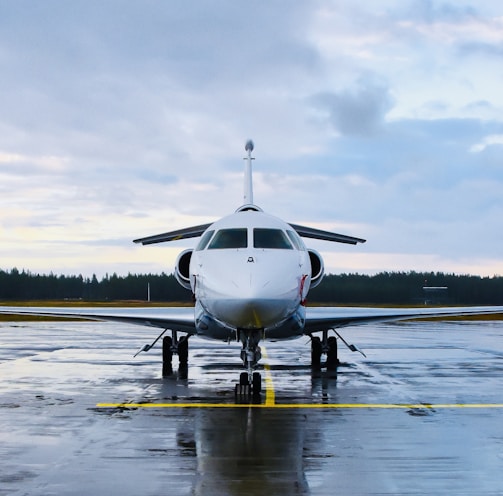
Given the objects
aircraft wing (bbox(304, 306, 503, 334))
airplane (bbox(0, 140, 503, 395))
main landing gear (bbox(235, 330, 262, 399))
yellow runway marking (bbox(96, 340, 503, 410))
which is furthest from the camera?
aircraft wing (bbox(304, 306, 503, 334))

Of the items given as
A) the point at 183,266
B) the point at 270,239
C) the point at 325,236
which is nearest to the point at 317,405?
the point at 270,239

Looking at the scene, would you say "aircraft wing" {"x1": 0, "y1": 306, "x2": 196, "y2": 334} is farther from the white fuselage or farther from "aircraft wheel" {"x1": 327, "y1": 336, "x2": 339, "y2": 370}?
"aircraft wheel" {"x1": 327, "y1": 336, "x2": 339, "y2": 370}

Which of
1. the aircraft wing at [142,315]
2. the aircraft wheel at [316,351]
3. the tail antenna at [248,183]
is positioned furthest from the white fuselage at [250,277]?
the tail antenna at [248,183]

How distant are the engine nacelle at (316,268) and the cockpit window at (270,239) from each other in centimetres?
230

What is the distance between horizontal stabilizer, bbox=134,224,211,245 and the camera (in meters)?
18.3

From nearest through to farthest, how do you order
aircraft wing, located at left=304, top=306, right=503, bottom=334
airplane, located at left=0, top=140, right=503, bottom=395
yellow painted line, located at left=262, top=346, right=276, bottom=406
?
airplane, located at left=0, top=140, right=503, bottom=395, yellow painted line, located at left=262, top=346, right=276, bottom=406, aircraft wing, located at left=304, top=306, right=503, bottom=334

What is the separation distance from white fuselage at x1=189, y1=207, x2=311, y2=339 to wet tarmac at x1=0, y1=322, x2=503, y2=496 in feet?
4.05

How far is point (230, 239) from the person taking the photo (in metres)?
13.3

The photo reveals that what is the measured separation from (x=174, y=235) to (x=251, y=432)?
385 inches

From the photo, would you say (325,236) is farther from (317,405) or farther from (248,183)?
(317,405)

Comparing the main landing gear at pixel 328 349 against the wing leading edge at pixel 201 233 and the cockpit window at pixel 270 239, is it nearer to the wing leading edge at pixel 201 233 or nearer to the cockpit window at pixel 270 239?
the wing leading edge at pixel 201 233

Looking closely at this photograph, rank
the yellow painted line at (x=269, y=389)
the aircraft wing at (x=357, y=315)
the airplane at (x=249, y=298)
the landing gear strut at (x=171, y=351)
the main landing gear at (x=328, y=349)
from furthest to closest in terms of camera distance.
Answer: the main landing gear at (x=328, y=349) → the landing gear strut at (x=171, y=351) → the aircraft wing at (x=357, y=315) → the yellow painted line at (x=269, y=389) → the airplane at (x=249, y=298)

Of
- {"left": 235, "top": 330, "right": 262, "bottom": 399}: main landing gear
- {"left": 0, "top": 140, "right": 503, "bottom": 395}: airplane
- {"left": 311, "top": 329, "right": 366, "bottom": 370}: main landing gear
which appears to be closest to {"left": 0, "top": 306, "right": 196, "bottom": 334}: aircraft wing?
{"left": 0, "top": 140, "right": 503, "bottom": 395}: airplane

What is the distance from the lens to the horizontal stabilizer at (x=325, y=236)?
1838cm
